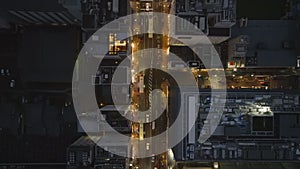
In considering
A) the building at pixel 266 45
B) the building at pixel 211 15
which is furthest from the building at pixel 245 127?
the building at pixel 211 15

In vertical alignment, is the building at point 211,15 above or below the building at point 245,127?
above

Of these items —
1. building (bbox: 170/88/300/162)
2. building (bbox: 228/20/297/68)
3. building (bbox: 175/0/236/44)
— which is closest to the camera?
building (bbox: 170/88/300/162)

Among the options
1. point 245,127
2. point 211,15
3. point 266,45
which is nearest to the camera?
point 245,127

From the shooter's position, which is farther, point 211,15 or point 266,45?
point 266,45

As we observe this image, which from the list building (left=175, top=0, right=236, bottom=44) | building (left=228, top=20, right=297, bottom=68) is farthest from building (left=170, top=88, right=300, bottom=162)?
building (left=175, top=0, right=236, bottom=44)

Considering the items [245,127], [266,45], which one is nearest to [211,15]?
[266,45]

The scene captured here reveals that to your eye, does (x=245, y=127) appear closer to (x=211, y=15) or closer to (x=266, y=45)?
(x=266, y=45)

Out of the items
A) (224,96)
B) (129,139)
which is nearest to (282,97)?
(224,96)

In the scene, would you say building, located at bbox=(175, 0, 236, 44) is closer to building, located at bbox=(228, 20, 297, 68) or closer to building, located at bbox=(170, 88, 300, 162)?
building, located at bbox=(228, 20, 297, 68)

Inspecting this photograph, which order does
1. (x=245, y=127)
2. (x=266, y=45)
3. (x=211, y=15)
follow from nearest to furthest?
(x=245, y=127) → (x=211, y=15) → (x=266, y=45)

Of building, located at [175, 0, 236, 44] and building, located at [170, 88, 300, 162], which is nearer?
building, located at [170, 88, 300, 162]

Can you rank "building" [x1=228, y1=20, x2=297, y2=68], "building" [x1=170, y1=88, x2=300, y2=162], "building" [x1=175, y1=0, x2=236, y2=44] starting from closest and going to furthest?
"building" [x1=170, y1=88, x2=300, y2=162] < "building" [x1=175, y1=0, x2=236, y2=44] < "building" [x1=228, y1=20, x2=297, y2=68]

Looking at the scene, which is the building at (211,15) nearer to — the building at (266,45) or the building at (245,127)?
the building at (266,45)

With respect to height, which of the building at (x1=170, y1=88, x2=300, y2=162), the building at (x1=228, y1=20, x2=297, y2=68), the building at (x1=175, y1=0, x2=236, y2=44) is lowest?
the building at (x1=170, y1=88, x2=300, y2=162)
